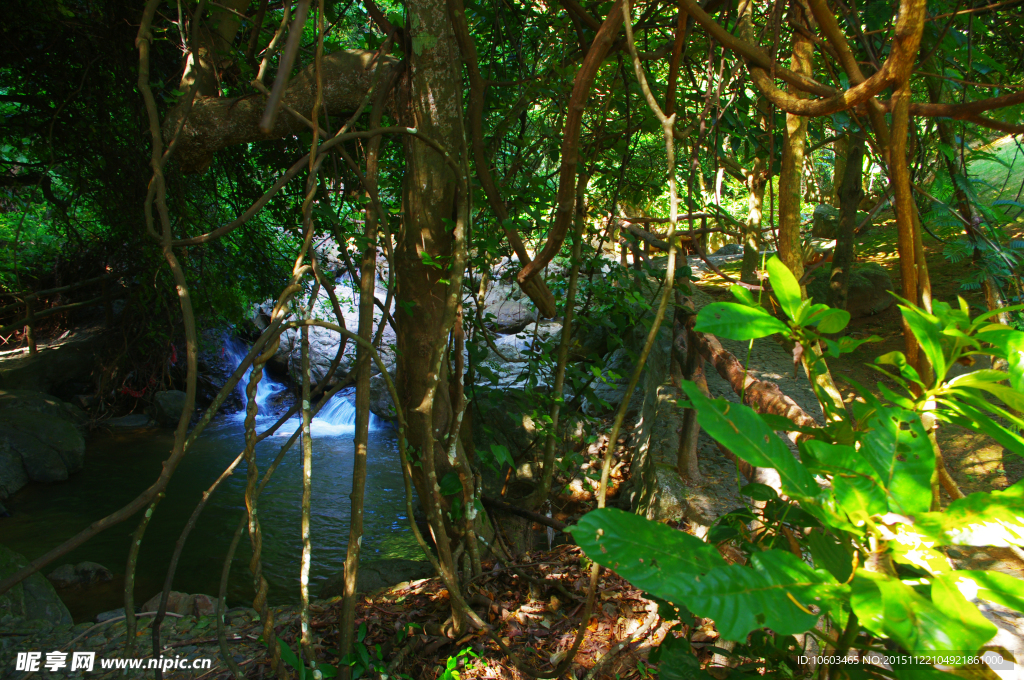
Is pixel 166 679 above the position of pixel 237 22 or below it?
below

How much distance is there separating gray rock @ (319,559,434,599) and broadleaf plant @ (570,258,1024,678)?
2676mm

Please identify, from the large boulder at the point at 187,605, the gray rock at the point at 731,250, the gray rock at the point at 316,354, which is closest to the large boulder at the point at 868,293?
the gray rock at the point at 731,250

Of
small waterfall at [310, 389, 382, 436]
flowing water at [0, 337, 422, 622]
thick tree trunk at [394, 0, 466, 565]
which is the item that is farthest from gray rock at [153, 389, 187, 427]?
thick tree trunk at [394, 0, 466, 565]

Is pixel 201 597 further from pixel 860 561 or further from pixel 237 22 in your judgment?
Result: pixel 860 561

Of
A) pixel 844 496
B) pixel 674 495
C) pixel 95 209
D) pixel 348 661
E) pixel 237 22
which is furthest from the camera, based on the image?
pixel 95 209

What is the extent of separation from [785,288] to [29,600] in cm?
444

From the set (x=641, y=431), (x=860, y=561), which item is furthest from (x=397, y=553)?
(x=860, y=561)

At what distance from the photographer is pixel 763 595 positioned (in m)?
0.66

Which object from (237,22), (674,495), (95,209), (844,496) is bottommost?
(674,495)

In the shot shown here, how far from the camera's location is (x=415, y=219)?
7.91 feet

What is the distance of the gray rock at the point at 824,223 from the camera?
6478mm

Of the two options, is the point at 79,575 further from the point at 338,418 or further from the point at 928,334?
the point at 928,334

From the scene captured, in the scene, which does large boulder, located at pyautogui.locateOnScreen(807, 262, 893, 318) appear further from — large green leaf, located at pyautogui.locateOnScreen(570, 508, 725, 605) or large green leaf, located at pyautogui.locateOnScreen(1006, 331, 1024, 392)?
large green leaf, located at pyautogui.locateOnScreen(570, 508, 725, 605)

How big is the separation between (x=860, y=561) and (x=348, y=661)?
5.38ft
